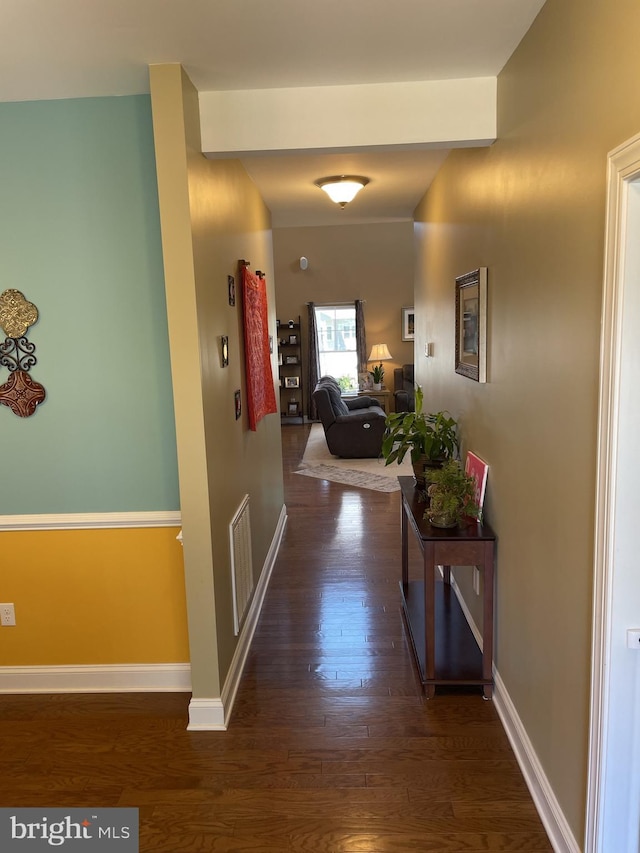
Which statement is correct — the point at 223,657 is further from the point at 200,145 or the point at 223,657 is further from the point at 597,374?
the point at 200,145

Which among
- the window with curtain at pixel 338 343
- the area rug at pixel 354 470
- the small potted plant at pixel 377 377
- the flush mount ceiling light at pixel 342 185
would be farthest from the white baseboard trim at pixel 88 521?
the window with curtain at pixel 338 343

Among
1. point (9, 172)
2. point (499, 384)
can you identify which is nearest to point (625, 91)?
point (499, 384)

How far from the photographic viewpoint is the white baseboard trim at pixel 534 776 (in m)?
1.77

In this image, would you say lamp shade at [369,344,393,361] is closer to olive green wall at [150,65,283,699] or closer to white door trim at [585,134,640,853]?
olive green wall at [150,65,283,699]

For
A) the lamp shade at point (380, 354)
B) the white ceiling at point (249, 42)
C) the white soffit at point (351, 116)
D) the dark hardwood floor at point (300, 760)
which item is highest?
the white ceiling at point (249, 42)

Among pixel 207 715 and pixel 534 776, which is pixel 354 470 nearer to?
pixel 207 715

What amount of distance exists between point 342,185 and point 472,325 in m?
1.32

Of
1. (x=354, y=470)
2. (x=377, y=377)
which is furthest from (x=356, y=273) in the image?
(x=354, y=470)

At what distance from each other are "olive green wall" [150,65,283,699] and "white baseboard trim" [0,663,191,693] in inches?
12.0

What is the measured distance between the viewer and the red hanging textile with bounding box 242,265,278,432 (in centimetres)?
317

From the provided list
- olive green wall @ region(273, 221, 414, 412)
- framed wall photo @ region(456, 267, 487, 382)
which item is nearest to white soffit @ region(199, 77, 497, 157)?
framed wall photo @ region(456, 267, 487, 382)

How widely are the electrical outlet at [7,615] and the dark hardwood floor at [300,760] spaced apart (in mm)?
350

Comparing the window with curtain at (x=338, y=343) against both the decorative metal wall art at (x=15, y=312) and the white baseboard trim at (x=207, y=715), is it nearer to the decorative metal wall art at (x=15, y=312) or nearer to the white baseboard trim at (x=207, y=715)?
the decorative metal wall art at (x=15, y=312)

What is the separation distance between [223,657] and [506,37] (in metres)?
2.57
